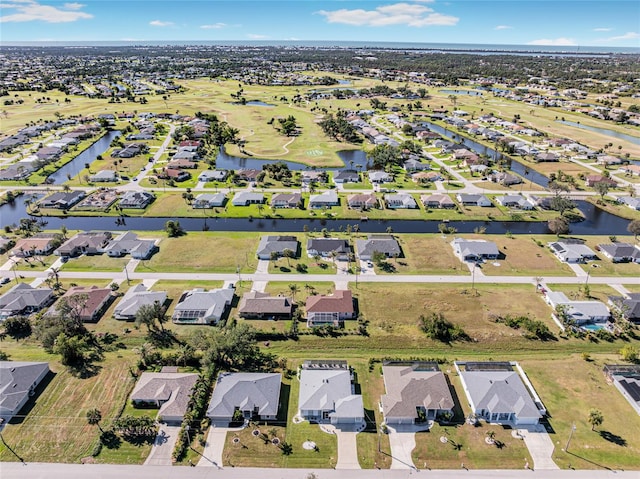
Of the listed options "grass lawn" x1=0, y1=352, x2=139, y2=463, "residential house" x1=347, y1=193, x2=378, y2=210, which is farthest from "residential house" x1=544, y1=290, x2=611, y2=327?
"grass lawn" x1=0, y1=352, x2=139, y2=463

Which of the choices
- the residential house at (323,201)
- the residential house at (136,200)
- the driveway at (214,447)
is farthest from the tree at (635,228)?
the residential house at (136,200)

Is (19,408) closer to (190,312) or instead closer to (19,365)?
(19,365)

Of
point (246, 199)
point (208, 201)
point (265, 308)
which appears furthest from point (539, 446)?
point (208, 201)

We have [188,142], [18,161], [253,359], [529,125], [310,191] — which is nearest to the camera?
[253,359]

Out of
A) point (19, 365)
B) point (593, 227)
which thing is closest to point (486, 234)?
point (593, 227)

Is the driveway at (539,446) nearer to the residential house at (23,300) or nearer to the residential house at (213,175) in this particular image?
the residential house at (23,300)

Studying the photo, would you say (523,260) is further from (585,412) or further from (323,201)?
(323,201)

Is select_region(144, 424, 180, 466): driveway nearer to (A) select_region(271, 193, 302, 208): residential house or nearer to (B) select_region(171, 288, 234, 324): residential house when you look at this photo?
(B) select_region(171, 288, 234, 324): residential house
